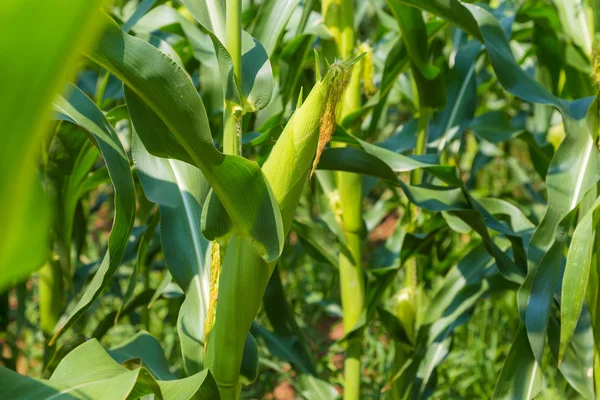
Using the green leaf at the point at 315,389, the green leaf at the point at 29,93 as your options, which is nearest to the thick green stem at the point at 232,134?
the green leaf at the point at 29,93

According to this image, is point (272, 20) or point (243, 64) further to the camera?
point (272, 20)

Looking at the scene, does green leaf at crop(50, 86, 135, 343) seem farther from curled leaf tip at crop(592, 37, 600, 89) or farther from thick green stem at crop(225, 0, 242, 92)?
curled leaf tip at crop(592, 37, 600, 89)

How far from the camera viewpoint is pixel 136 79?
Result: 0.71m

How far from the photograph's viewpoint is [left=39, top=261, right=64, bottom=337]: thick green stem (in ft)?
4.90

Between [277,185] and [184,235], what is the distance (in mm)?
262

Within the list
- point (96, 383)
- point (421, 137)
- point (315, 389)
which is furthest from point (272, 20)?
point (315, 389)

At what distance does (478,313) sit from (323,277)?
0.78 m

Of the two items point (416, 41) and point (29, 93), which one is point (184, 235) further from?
point (29, 93)

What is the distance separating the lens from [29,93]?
9.3 inches

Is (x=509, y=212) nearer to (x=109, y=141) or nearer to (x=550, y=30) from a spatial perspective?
(x=550, y=30)

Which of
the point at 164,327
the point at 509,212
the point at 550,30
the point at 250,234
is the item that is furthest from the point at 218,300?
the point at 164,327

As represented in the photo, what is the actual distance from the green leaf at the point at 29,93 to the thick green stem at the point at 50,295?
4.30 ft

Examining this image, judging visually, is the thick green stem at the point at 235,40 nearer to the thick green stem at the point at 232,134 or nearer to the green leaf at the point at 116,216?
the thick green stem at the point at 232,134

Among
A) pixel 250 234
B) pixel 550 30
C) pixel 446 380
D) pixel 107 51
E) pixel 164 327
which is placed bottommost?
pixel 446 380
